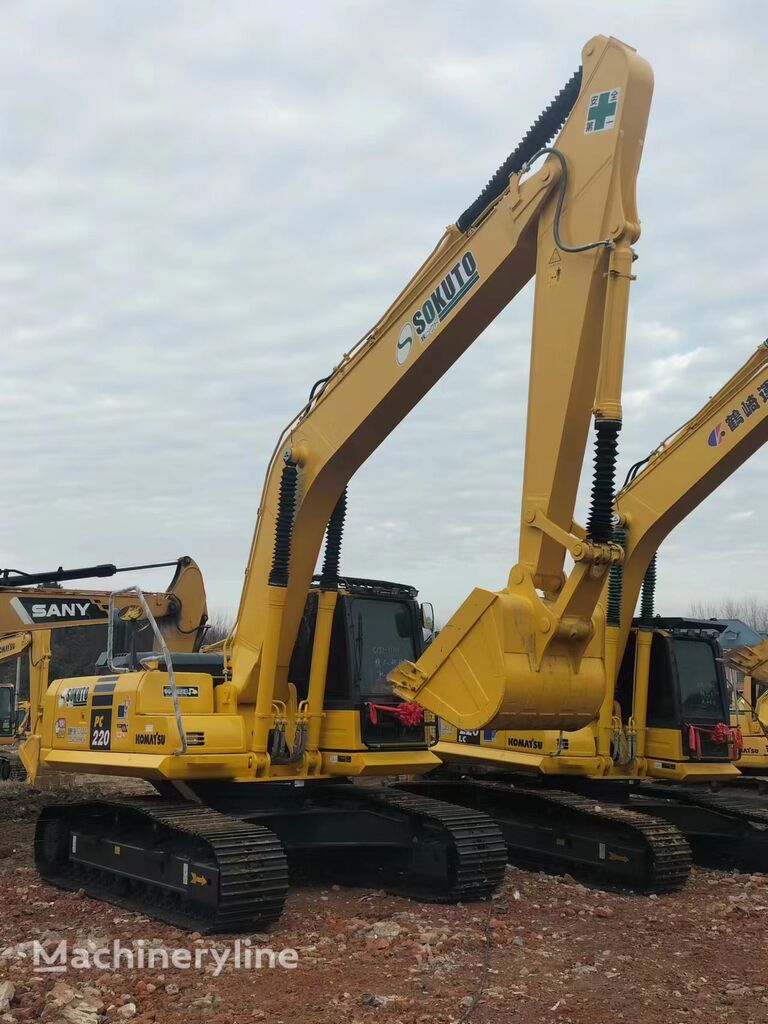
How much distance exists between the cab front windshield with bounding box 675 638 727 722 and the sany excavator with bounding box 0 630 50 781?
7.87 meters

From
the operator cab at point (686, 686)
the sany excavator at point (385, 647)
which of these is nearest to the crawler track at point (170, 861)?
the sany excavator at point (385, 647)

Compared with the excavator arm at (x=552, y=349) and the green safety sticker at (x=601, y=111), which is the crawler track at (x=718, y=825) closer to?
the excavator arm at (x=552, y=349)

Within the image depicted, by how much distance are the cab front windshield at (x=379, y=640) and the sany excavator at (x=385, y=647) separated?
0.07 feet

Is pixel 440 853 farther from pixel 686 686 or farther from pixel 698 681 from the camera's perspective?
pixel 698 681

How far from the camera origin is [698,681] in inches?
468

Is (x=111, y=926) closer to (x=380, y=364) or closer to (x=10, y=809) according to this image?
(x=380, y=364)

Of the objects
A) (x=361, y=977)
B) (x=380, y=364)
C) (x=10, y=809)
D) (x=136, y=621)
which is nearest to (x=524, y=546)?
(x=380, y=364)

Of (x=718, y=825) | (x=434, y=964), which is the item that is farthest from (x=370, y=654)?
(x=718, y=825)

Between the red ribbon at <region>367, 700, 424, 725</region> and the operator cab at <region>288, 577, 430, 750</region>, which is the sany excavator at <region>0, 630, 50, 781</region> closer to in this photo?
the operator cab at <region>288, 577, 430, 750</region>

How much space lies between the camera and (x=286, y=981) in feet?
22.7

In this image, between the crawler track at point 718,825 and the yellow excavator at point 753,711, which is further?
the yellow excavator at point 753,711

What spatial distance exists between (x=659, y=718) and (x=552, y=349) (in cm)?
554

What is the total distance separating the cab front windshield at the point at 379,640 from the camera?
9.84m

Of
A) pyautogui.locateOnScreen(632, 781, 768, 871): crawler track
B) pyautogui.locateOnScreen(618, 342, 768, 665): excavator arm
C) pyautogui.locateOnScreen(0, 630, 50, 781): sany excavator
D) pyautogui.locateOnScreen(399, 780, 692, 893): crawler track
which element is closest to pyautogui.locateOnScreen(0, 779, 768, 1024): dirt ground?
pyautogui.locateOnScreen(399, 780, 692, 893): crawler track
